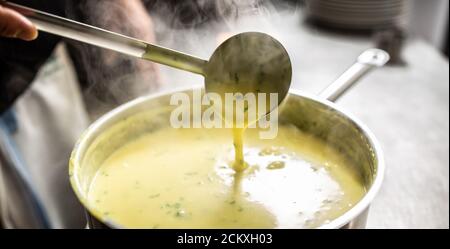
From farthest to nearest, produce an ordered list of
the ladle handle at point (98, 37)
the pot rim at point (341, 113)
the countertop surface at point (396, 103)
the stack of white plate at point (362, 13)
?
the stack of white plate at point (362, 13) < the countertop surface at point (396, 103) < the ladle handle at point (98, 37) < the pot rim at point (341, 113)

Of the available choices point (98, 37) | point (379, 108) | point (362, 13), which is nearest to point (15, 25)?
point (98, 37)

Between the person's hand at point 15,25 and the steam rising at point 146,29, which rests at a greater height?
the person's hand at point 15,25

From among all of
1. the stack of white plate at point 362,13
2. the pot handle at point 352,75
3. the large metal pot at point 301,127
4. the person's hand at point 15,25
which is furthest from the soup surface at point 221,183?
the stack of white plate at point 362,13

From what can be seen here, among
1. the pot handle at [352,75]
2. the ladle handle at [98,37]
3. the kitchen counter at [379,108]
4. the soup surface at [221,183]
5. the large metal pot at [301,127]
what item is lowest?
the kitchen counter at [379,108]

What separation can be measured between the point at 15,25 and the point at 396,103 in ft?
4.28

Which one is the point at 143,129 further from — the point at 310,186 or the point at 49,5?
the point at 49,5

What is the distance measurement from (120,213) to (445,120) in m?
1.16

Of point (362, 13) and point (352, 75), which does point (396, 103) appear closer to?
point (362, 13)

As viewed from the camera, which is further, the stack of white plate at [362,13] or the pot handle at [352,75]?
the stack of white plate at [362,13]

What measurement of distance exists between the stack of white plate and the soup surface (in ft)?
4.41

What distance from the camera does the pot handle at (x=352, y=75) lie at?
0.94m

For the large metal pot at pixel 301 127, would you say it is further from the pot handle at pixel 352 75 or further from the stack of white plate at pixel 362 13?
the stack of white plate at pixel 362 13

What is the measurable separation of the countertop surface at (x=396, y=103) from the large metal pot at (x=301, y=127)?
0.21 metres

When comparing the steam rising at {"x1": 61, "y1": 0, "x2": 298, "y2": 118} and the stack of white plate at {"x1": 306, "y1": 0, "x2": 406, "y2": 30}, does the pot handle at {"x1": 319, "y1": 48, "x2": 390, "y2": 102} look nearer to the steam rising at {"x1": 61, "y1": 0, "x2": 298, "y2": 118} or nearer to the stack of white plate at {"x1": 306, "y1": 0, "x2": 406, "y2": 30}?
the steam rising at {"x1": 61, "y1": 0, "x2": 298, "y2": 118}
